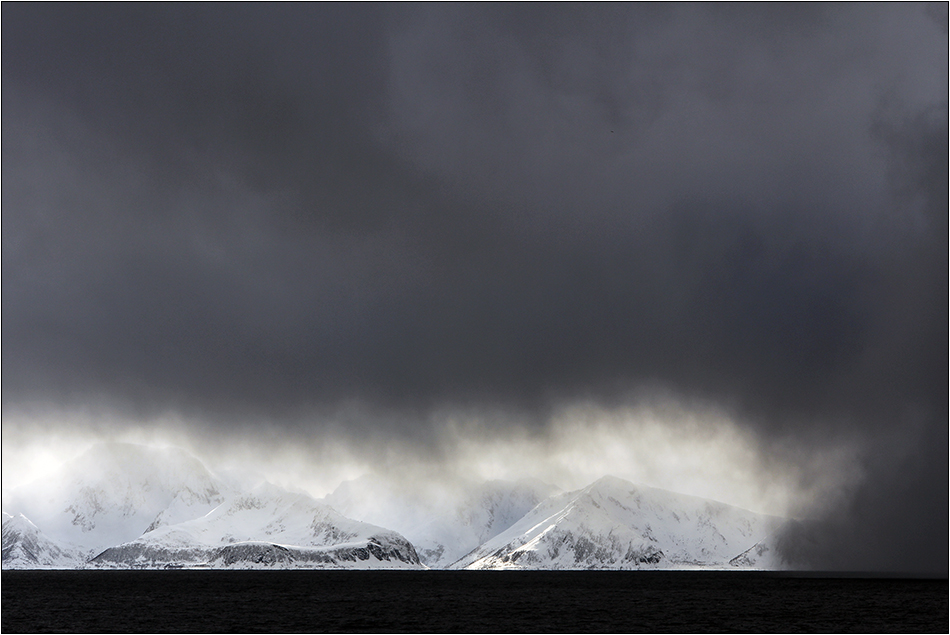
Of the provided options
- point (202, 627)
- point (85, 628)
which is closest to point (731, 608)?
point (202, 627)

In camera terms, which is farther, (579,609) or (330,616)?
(579,609)

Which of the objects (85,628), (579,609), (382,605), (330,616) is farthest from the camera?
(382,605)

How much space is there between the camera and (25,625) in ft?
436

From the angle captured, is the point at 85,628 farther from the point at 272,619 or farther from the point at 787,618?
the point at 787,618

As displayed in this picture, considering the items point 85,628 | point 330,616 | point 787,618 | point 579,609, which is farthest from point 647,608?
point 85,628

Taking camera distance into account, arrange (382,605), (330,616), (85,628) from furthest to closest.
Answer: (382,605) < (330,616) < (85,628)

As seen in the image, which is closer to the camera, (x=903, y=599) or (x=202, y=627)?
(x=202, y=627)

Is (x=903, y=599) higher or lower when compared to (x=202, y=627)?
higher

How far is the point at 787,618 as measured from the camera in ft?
485

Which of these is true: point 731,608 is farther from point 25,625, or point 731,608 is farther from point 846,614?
point 25,625

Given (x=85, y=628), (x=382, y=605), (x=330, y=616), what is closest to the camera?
(x=85, y=628)

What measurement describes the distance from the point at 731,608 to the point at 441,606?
6504cm

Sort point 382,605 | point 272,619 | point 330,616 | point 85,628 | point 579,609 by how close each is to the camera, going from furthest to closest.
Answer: point 382,605 → point 579,609 → point 330,616 → point 272,619 → point 85,628

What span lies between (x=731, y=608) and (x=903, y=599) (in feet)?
147
